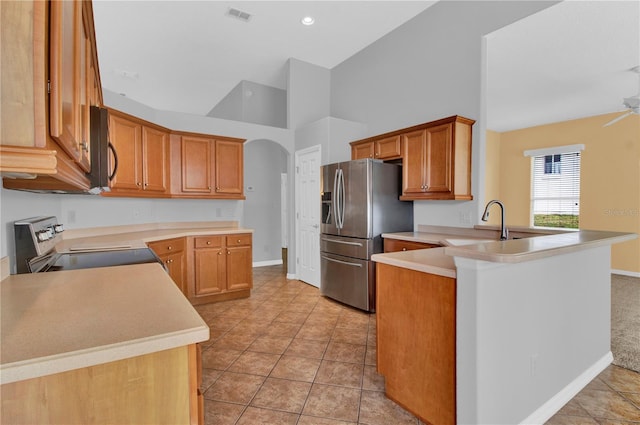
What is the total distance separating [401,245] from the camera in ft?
11.2

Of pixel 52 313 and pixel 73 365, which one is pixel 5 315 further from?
pixel 73 365

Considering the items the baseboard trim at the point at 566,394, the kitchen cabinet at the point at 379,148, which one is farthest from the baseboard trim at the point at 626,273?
the kitchen cabinet at the point at 379,148

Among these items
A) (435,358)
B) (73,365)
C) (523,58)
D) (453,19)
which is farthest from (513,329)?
(523,58)

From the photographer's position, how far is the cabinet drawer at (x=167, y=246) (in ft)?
10.6

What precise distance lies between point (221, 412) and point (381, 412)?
94 centimetres

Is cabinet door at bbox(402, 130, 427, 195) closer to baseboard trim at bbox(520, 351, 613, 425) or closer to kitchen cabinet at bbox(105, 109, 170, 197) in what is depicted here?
baseboard trim at bbox(520, 351, 613, 425)

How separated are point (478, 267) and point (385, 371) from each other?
38.7 inches

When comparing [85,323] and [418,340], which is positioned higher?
[85,323]

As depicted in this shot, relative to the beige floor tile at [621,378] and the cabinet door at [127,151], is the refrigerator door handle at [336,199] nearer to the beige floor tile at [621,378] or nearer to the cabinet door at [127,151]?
the cabinet door at [127,151]

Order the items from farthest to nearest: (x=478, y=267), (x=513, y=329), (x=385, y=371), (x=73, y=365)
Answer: (x=385, y=371), (x=513, y=329), (x=478, y=267), (x=73, y=365)

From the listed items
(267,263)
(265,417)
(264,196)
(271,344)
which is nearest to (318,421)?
(265,417)

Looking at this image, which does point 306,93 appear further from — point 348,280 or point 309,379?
point 309,379

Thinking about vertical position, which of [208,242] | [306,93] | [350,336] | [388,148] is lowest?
[350,336]

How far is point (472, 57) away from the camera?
11.3ft
